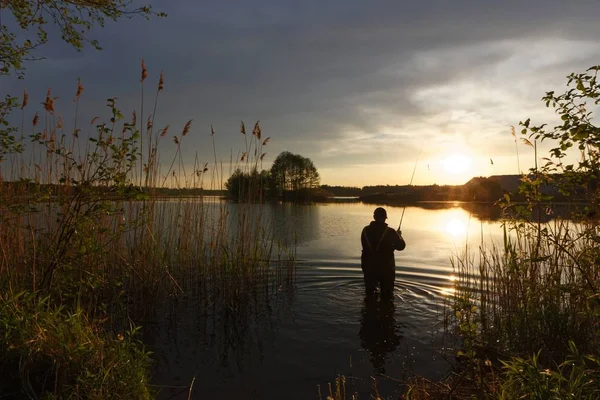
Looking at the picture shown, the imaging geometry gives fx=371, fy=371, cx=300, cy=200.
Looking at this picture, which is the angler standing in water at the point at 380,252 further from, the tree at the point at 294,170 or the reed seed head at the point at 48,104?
the tree at the point at 294,170

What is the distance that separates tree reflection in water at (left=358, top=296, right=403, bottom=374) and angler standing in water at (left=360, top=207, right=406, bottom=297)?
1.04 ft

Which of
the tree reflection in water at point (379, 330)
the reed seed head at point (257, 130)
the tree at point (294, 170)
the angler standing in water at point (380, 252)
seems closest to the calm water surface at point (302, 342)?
the tree reflection in water at point (379, 330)

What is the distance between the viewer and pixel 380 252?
7738mm

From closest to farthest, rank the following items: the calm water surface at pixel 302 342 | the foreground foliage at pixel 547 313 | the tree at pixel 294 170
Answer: the foreground foliage at pixel 547 313
the calm water surface at pixel 302 342
the tree at pixel 294 170

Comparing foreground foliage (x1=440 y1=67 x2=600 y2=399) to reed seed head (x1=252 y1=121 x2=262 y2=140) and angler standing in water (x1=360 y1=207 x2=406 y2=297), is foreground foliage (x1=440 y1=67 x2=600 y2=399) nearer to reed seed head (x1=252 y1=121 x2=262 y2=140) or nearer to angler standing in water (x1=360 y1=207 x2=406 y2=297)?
angler standing in water (x1=360 y1=207 x2=406 y2=297)

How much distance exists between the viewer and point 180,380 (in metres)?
4.50

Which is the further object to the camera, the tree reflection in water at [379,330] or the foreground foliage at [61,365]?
the tree reflection in water at [379,330]

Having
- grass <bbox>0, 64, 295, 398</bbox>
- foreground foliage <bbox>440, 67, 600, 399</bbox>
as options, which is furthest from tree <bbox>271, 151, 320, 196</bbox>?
foreground foliage <bbox>440, 67, 600, 399</bbox>

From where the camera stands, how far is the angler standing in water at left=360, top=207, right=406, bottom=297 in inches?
301

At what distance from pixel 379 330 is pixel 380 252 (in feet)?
6.35

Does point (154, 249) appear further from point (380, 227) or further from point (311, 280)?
point (380, 227)

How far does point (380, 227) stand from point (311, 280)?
2.87 metres

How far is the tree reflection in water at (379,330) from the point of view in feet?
17.3

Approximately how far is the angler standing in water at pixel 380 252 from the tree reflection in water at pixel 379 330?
0.32 m
